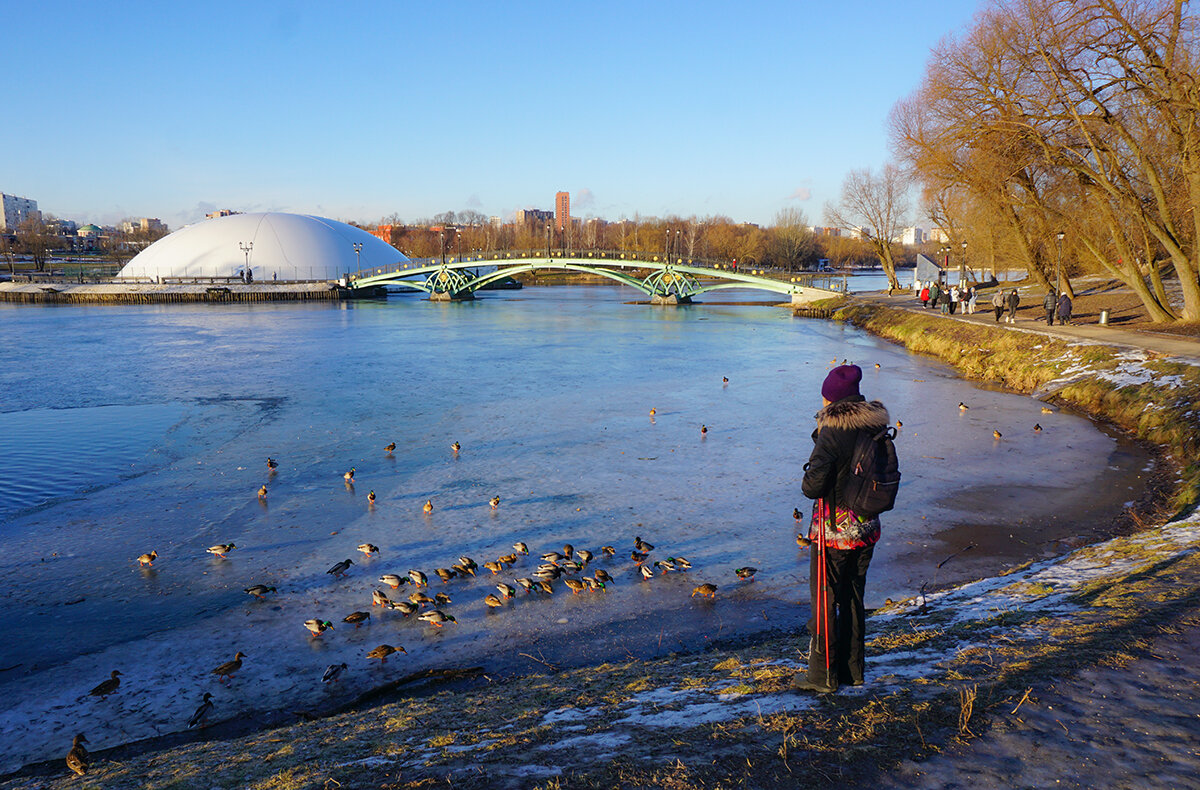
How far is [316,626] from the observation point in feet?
19.6

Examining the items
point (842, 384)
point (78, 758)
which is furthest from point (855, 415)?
point (78, 758)

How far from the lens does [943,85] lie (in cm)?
1967

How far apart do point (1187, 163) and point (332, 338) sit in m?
28.5

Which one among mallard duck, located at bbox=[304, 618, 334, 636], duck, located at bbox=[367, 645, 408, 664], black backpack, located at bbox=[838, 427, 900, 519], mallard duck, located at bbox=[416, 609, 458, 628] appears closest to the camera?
black backpack, located at bbox=[838, 427, 900, 519]

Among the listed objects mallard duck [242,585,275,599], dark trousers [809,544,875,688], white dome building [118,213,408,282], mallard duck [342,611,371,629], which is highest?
white dome building [118,213,408,282]

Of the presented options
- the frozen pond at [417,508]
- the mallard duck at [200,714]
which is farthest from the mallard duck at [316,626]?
the mallard duck at [200,714]

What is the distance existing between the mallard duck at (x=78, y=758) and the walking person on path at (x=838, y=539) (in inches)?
160

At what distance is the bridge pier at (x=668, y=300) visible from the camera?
172 feet

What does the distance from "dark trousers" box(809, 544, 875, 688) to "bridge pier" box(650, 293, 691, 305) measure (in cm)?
4909

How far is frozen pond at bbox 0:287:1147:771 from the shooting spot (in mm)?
5797

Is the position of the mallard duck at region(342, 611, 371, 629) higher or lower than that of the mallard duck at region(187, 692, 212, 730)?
higher

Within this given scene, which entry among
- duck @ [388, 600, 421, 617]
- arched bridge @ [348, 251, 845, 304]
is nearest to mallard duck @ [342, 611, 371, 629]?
duck @ [388, 600, 421, 617]

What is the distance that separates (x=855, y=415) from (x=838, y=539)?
63 cm

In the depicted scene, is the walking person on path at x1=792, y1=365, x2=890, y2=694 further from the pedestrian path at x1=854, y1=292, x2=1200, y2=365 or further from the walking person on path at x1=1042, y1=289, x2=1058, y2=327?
the walking person on path at x1=1042, y1=289, x2=1058, y2=327
